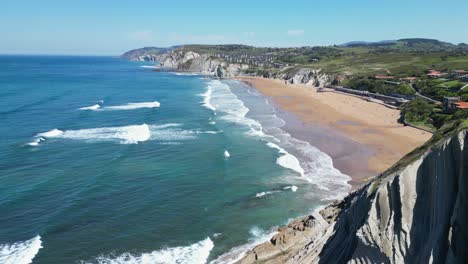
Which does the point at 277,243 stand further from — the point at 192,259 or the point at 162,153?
the point at 162,153

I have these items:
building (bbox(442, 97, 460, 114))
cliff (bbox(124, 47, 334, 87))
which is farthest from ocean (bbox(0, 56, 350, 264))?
cliff (bbox(124, 47, 334, 87))

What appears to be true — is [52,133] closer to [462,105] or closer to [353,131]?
[353,131]

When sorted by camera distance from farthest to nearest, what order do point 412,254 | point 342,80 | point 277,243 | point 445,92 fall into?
1. point 342,80
2. point 445,92
3. point 277,243
4. point 412,254

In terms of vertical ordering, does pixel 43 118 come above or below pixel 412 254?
below

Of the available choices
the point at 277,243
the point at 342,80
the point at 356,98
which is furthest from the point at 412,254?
the point at 342,80

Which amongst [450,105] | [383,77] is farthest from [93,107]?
[383,77]

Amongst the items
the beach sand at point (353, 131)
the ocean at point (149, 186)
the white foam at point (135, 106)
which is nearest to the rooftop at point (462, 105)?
the beach sand at point (353, 131)

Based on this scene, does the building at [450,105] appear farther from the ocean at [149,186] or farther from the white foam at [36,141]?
the white foam at [36,141]
